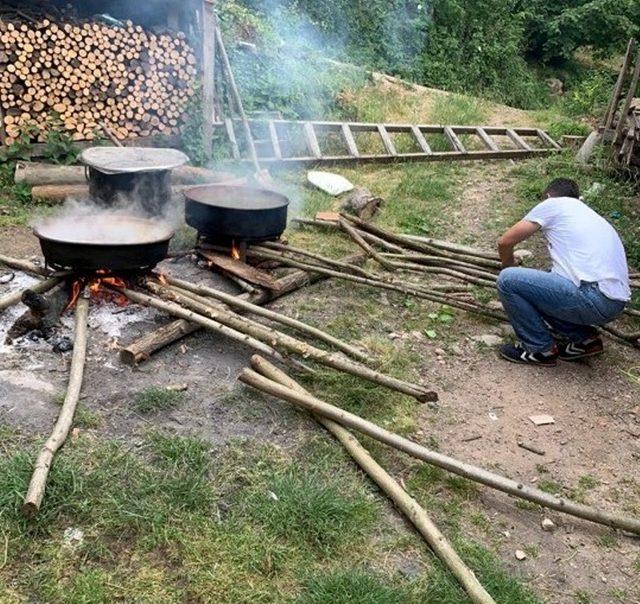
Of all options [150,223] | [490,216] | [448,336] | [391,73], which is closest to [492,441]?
[448,336]

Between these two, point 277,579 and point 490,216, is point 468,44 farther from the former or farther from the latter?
point 277,579

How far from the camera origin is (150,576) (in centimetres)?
286

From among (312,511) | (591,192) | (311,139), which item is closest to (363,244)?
(312,511)

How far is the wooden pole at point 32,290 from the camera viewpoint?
4.67 meters

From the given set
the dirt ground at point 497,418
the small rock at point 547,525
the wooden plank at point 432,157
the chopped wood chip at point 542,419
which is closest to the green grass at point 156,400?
the dirt ground at point 497,418

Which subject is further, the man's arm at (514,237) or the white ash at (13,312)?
the man's arm at (514,237)

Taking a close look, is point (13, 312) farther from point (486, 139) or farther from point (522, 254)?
point (486, 139)

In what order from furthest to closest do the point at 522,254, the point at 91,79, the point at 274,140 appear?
the point at 274,140 < the point at 91,79 < the point at 522,254

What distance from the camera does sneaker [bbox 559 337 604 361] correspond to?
17.5ft

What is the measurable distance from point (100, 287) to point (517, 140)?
10018 mm

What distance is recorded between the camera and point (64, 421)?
3596mm

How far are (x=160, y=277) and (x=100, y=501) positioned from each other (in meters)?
2.38

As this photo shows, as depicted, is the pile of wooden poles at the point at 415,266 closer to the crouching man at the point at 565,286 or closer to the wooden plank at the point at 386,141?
the crouching man at the point at 565,286

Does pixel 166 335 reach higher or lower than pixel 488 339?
higher
